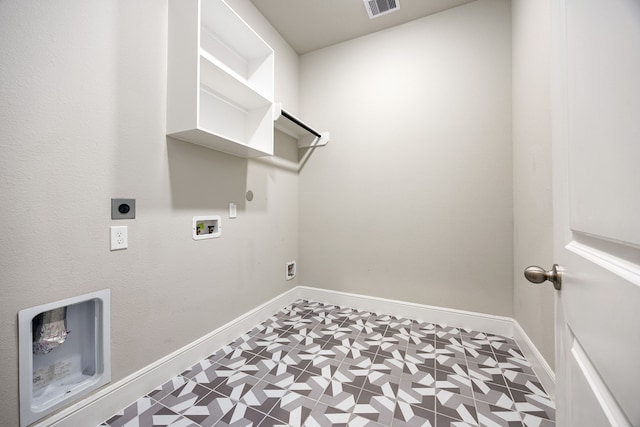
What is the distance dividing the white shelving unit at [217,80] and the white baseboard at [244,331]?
1.29 m

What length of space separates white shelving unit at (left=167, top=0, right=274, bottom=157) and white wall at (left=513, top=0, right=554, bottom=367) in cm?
168

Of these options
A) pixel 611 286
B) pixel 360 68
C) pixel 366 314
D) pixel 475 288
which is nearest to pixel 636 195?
pixel 611 286

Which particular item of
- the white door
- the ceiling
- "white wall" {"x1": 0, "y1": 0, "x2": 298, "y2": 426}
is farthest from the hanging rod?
the white door

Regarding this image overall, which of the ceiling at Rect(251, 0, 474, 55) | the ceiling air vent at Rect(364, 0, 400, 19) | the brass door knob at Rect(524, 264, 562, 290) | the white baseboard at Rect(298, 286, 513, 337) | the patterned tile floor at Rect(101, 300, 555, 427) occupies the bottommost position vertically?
the patterned tile floor at Rect(101, 300, 555, 427)

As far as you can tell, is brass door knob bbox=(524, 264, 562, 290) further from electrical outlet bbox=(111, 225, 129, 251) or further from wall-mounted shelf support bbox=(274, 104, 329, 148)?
Result: wall-mounted shelf support bbox=(274, 104, 329, 148)

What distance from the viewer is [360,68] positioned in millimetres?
2436

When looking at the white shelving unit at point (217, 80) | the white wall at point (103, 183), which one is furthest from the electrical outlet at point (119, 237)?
the white shelving unit at point (217, 80)

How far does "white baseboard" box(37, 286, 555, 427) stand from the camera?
43.5 inches

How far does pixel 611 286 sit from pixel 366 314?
2.11 meters

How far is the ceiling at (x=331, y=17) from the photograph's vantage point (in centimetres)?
205

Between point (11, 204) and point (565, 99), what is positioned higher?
point (565, 99)

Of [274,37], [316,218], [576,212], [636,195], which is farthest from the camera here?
[316,218]

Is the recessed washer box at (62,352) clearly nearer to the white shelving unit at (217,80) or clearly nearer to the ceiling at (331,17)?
the white shelving unit at (217,80)

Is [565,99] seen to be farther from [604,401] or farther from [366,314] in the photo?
[366,314]
